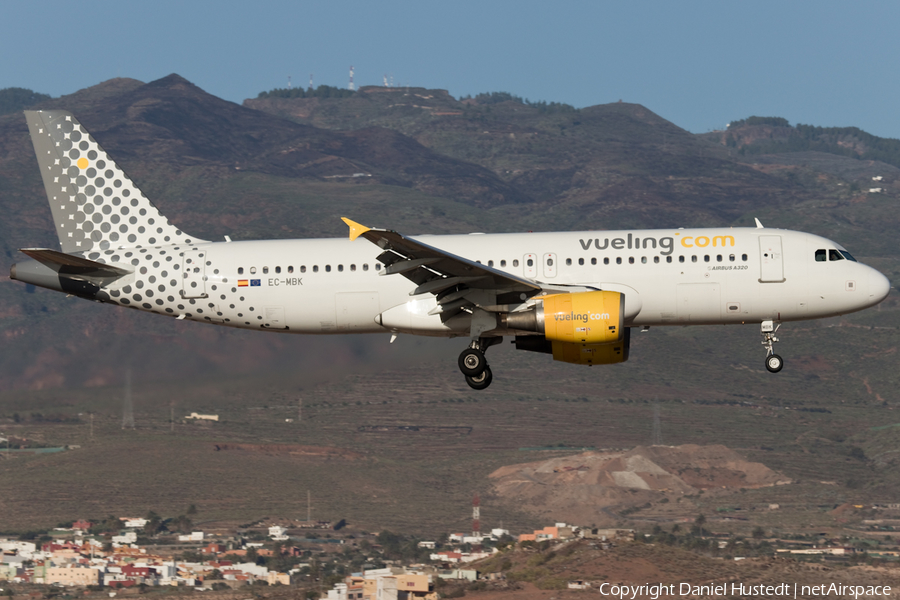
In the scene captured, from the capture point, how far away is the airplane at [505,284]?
39.3m

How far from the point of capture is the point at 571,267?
1581 inches

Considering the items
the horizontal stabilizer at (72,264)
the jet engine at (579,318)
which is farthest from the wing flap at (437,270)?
the horizontal stabilizer at (72,264)

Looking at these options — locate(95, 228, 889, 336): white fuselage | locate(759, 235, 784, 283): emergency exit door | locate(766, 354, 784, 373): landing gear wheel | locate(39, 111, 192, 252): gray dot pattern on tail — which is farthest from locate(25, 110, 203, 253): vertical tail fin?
locate(766, 354, 784, 373): landing gear wheel

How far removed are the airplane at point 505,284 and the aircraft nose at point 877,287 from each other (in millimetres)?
64

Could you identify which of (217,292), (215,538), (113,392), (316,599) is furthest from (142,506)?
(217,292)

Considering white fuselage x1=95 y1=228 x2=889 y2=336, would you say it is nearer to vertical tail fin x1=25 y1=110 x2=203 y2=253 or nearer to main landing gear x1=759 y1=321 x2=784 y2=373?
main landing gear x1=759 y1=321 x2=784 y2=373

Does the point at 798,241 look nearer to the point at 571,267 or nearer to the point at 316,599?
the point at 571,267

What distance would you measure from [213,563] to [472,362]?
13286 centimetres

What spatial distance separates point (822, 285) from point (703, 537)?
144m

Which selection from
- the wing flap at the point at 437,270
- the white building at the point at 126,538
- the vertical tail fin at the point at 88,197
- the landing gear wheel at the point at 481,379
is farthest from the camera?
the white building at the point at 126,538

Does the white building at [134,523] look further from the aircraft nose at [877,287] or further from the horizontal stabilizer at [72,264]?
the aircraft nose at [877,287]

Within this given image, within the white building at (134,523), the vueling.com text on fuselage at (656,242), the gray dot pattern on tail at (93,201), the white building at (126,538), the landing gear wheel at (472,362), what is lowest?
the white building at (126,538)

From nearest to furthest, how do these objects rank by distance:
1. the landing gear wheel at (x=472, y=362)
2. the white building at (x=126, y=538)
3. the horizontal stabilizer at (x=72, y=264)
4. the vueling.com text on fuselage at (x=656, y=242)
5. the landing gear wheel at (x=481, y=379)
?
1. the horizontal stabilizer at (x=72, y=264)
2. the vueling.com text on fuselage at (x=656, y=242)
3. the landing gear wheel at (x=472, y=362)
4. the landing gear wheel at (x=481, y=379)
5. the white building at (x=126, y=538)

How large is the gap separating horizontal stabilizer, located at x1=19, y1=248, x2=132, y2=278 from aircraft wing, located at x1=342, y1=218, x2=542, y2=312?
9.50 metres
